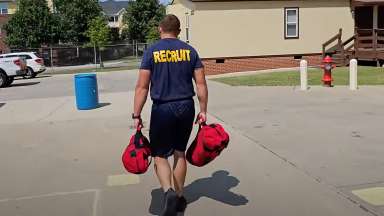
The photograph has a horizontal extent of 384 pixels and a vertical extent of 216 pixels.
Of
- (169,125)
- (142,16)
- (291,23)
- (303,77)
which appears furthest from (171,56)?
(142,16)

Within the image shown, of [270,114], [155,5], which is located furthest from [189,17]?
[155,5]

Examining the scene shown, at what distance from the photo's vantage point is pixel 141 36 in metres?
69.6

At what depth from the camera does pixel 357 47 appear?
2550cm

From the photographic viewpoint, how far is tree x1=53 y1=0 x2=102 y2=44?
207ft

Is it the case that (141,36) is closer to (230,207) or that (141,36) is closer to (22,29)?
(22,29)

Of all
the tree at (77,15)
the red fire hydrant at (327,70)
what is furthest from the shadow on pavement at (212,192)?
the tree at (77,15)

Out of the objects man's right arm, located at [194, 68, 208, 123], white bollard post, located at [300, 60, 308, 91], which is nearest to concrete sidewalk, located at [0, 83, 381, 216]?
man's right arm, located at [194, 68, 208, 123]

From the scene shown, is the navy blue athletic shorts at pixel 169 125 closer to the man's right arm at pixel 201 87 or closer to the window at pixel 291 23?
the man's right arm at pixel 201 87

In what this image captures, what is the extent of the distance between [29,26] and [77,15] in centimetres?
1005

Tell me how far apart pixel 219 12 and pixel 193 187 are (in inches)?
794

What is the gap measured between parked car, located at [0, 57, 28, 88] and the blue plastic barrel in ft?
39.2

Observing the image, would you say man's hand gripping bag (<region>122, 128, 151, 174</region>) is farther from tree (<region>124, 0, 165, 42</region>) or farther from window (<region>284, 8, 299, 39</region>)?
tree (<region>124, 0, 165, 42</region>)

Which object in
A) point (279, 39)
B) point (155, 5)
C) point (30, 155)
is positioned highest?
point (155, 5)

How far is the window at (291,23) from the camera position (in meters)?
26.6
